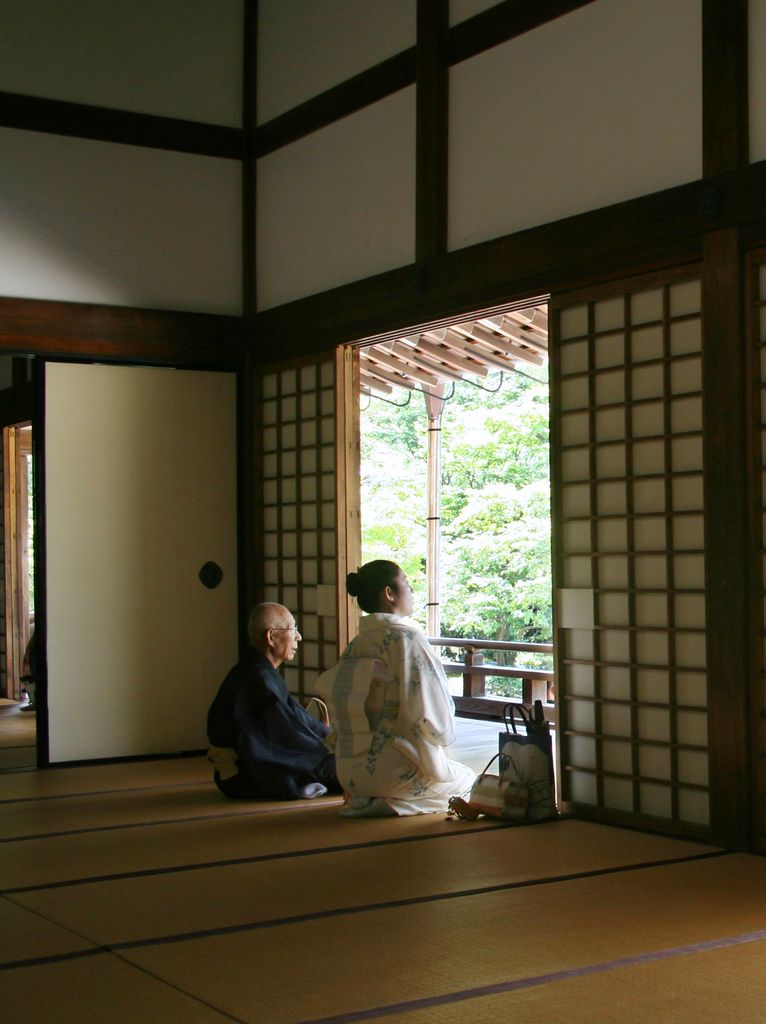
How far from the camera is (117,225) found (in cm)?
635

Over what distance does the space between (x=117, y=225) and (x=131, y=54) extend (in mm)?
859

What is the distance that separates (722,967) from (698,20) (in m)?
2.97

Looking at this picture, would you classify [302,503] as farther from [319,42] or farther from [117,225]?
[319,42]

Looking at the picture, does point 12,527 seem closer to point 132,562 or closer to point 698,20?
point 132,562

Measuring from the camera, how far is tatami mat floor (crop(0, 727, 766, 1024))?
2609 millimetres

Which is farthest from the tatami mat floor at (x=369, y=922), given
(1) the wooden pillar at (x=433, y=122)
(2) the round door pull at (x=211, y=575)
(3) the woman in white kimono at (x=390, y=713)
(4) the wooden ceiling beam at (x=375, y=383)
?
(4) the wooden ceiling beam at (x=375, y=383)

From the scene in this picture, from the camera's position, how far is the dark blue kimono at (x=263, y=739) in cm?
511

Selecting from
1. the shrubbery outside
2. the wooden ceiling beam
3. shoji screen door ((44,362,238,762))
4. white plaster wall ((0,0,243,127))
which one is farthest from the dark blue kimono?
the shrubbery outside

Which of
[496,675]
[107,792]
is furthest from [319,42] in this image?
[496,675]

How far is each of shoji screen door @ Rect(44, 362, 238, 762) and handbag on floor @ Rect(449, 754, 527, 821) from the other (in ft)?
7.52

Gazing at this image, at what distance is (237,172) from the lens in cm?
670

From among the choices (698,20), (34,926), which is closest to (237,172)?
(698,20)

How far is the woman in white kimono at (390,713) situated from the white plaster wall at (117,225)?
234 cm

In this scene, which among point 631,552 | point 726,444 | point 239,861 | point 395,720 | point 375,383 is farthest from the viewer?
point 375,383
